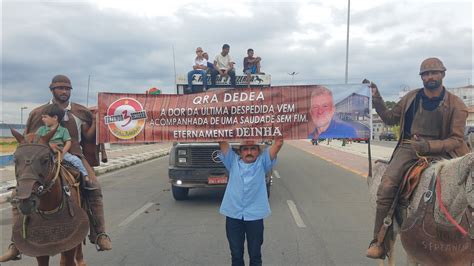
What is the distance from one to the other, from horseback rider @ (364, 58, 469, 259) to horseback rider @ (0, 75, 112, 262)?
327 centimetres

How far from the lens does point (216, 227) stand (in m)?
7.97

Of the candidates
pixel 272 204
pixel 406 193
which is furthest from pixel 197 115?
pixel 272 204

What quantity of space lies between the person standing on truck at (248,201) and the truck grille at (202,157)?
5.40 metres

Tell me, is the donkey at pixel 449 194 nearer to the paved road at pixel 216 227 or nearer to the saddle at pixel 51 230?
the paved road at pixel 216 227

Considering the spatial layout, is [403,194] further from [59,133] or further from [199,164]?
[199,164]

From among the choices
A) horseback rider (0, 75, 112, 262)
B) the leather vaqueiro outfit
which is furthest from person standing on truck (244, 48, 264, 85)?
the leather vaqueiro outfit

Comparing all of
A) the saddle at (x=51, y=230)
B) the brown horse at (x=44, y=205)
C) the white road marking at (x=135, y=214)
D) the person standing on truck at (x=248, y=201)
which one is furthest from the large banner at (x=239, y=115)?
the white road marking at (x=135, y=214)

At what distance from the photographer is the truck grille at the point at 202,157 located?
33.2ft

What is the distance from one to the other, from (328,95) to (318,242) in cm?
261

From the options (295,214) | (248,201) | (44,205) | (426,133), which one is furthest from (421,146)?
(295,214)

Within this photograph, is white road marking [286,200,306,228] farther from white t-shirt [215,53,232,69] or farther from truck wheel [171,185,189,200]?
white t-shirt [215,53,232,69]

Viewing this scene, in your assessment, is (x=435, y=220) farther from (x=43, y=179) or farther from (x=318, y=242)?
(x=43, y=179)

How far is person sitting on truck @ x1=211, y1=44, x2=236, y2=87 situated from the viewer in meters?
9.70

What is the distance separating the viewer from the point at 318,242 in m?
6.86
